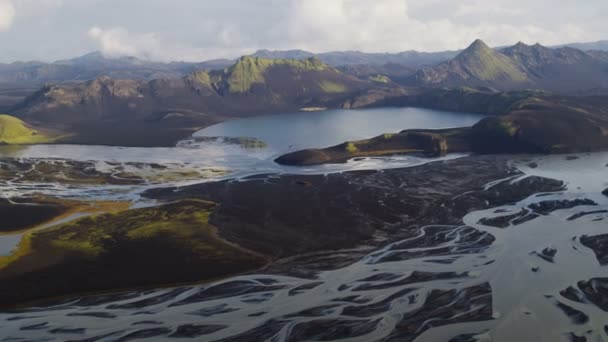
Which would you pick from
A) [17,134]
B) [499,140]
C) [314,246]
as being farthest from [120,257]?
[17,134]

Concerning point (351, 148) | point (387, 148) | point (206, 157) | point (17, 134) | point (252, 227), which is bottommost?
point (252, 227)

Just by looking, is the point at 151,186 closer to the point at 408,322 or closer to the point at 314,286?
the point at 314,286

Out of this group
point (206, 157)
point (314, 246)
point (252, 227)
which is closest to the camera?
point (314, 246)

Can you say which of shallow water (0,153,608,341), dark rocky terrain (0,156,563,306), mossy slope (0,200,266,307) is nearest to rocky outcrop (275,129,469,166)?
dark rocky terrain (0,156,563,306)

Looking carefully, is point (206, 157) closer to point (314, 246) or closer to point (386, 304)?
point (314, 246)

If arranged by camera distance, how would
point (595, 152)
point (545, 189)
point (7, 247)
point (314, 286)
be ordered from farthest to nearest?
point (595, 152)
point (545, 189)
point (7, 247)
point (314, 286)

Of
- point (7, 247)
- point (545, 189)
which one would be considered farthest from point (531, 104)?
point (7, 247)

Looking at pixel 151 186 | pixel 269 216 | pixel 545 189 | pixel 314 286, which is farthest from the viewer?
pixel 151 186
